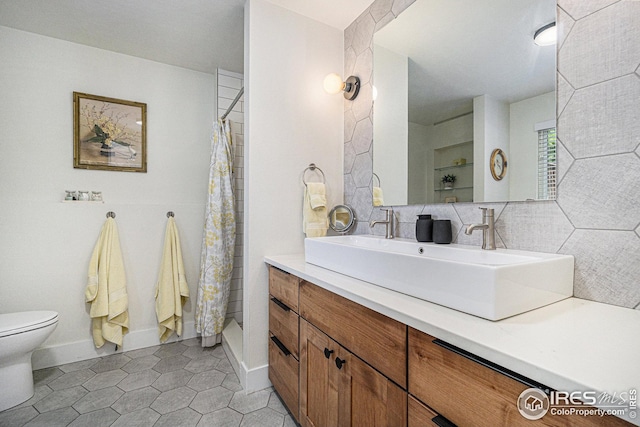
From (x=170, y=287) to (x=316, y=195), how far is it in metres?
1.51

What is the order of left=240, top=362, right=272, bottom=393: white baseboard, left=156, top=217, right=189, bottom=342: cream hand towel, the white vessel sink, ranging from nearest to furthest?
the white vessel sink < left=240, top=362, right=272, bottom=393: white baseboard < left=156, top=217, right=189, bottom=342: cream hand towel

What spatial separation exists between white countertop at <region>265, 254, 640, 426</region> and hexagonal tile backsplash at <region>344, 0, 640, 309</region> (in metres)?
0.14

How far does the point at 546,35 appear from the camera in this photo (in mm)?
1035

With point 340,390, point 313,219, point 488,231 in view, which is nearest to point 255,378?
point 340,390

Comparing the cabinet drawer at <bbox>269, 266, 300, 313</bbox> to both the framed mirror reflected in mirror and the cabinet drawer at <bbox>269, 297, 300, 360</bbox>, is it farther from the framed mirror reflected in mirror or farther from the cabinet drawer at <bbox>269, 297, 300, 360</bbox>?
the framed mirror reflected in mirror

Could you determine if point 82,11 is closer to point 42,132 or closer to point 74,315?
point 42,132

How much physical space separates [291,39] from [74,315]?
254cm

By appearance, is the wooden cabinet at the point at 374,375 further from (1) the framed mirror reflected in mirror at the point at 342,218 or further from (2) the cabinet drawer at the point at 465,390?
(1) the framed mirror reflected in mirror at the point at 342,218

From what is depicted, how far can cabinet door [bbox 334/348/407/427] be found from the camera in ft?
2.66

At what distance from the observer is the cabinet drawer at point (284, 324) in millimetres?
1425

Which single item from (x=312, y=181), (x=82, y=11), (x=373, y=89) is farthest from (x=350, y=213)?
(x=82, y=11)

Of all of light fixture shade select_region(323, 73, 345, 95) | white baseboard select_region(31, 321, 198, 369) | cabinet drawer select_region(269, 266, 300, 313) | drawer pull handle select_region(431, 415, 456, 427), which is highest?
light fixture shade select_region(323, 73, 345, 95)

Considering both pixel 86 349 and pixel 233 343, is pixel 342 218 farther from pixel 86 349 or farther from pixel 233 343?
pixel 86 349

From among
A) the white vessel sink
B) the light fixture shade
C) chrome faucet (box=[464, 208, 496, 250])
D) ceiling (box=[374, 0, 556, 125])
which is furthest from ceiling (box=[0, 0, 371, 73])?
the white vessel sink
